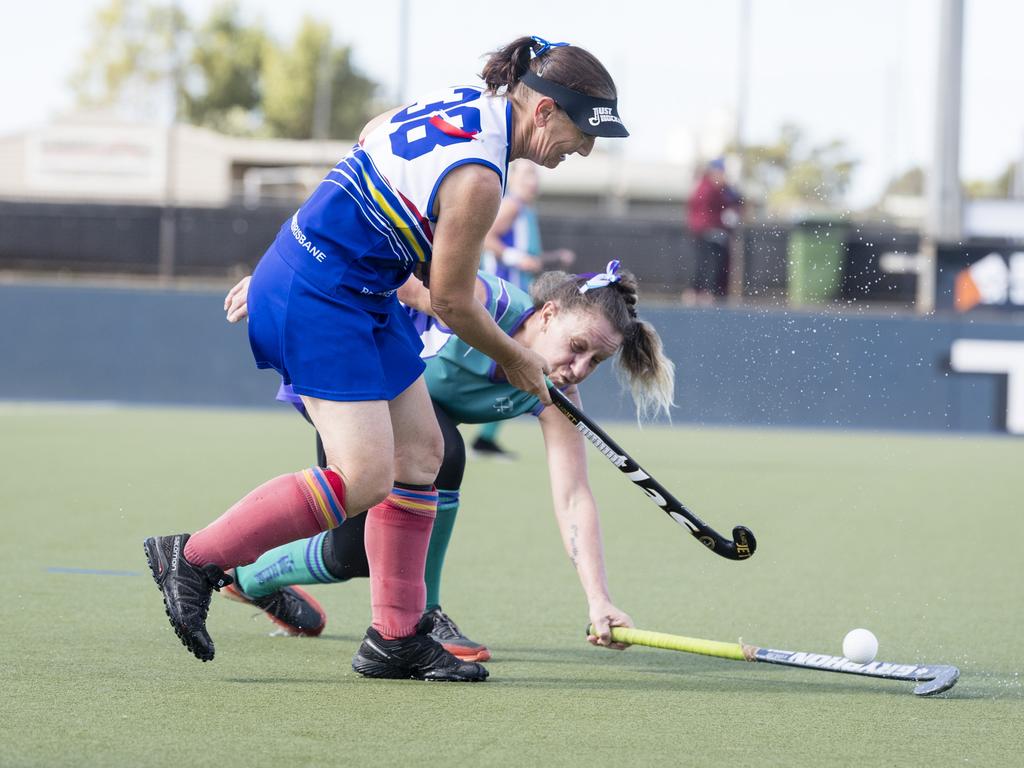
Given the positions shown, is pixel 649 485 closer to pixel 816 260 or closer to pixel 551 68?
pixel 551 68

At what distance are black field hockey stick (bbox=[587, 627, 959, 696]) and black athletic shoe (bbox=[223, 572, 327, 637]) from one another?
34.1 inches

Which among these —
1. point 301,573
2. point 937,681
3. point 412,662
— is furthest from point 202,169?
point 937,681

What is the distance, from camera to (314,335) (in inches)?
128

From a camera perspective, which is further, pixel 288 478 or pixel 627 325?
pixel 627 325

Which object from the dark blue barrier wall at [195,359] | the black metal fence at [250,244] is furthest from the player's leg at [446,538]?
the black metal fence at [250,244]

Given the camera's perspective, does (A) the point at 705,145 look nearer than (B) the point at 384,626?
No

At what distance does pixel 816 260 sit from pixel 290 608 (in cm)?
1043

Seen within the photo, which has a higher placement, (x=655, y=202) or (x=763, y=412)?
(x=655, y=202)

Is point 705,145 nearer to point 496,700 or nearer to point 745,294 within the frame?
point 745,294

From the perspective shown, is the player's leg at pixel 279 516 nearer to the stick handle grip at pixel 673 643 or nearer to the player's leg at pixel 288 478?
the player's leg at pixel 288 478

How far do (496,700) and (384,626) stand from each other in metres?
0.39

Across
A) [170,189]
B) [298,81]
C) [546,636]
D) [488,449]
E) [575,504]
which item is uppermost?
[298,81]

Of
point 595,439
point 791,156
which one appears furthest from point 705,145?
point 595,439

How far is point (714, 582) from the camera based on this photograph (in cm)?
521
